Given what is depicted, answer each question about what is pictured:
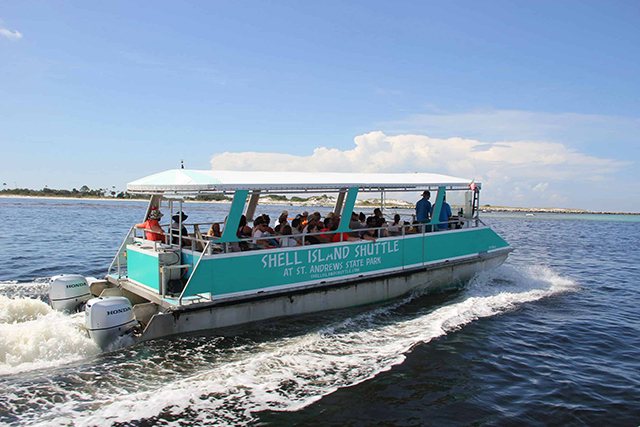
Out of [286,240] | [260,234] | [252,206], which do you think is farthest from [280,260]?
[252,206]

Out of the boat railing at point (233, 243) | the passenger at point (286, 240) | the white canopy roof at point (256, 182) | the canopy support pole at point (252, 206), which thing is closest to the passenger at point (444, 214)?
the boat railing at point (233, 243)

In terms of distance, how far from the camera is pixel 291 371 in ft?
21.7

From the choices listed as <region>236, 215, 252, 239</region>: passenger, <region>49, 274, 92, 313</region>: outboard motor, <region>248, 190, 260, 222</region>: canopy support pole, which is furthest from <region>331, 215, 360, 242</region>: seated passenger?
<region>49, 274, 92, 313</region>: outboard motor

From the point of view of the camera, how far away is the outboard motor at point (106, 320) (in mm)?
6957

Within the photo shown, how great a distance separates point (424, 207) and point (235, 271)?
19.6 ft

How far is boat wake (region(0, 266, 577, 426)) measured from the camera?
210 inches

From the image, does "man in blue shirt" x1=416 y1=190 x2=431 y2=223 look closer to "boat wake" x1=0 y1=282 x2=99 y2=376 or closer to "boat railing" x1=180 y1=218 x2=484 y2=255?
"boat railing" x1=180 y1=218 x2=484 y2=255

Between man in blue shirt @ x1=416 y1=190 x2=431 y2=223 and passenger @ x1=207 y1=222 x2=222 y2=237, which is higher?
man in blue shirt @ x1=416 y1=190 x2=431 y2=223

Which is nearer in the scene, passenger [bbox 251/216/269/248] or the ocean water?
the ocean water

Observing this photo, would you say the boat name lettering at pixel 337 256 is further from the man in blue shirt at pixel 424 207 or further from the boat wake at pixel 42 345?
the boat wake at pixel 42 345

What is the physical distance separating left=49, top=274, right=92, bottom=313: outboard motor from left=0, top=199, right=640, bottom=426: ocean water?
0.27m

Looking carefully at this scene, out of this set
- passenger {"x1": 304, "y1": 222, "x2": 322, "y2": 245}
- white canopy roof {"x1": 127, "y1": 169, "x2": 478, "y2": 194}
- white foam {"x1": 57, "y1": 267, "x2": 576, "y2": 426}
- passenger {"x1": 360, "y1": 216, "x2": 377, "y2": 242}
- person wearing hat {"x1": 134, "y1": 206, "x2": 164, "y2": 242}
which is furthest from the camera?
passenger {"x1": 360, "y1": 216, "x2": 377, "y2": 242}

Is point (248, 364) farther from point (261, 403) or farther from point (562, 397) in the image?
point (562, 397)

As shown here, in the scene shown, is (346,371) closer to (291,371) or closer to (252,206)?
(291,371)
